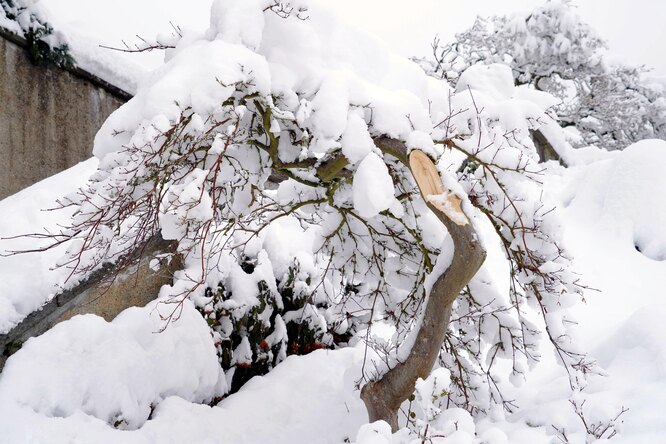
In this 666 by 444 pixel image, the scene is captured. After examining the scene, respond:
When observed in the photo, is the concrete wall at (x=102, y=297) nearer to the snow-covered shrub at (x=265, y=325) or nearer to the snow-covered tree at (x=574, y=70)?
the snow-covered shrub at (x=265, y=325)

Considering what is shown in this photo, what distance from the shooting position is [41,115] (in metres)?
5.79

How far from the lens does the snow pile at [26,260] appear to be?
3.24 m

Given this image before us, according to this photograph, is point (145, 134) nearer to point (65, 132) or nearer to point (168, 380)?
point (168, 380)

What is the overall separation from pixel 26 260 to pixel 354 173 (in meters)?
2.38

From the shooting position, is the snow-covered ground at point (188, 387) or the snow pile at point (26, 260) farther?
the snow pile at point (26, 260)

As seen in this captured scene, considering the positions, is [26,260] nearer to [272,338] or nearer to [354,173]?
[272,338]

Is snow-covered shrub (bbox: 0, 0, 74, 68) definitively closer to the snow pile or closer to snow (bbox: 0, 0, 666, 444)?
snow (bbox: 0, 0, 666, 444)

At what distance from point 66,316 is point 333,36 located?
2.70 metres

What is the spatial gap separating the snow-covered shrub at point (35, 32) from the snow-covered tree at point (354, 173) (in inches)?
115

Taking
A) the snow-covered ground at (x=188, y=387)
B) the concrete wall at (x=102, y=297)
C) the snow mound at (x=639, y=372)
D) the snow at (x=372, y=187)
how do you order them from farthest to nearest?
the concrete wall at (x=102, y=297) < the snow mound at (x=639, y=372) < the snow-covered ground at (x=188, y=387) < the snow at (x=372, y=187)

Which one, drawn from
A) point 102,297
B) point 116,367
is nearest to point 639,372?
point 116,367

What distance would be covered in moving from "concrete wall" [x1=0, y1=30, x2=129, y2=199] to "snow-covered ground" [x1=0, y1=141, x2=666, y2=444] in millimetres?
1370

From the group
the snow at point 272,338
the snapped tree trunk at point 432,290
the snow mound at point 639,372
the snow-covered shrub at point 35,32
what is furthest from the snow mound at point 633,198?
the snow-covered shrub at point 35,32

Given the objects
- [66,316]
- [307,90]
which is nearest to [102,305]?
[66,316]
